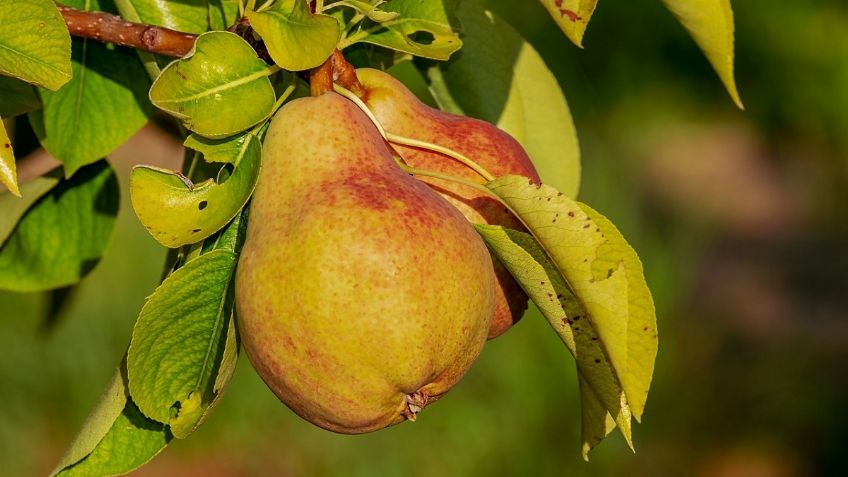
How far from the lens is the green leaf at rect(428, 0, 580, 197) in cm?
98

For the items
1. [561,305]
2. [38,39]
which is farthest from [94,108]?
[561,305]

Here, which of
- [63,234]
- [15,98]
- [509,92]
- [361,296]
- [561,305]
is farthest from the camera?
[63,234]

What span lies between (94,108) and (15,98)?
0.08 meters

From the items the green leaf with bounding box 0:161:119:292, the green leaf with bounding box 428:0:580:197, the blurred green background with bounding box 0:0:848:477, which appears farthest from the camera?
the blurred green background with bounding box 0:0:848:477

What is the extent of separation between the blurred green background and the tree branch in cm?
140

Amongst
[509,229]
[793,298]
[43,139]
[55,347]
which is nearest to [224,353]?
[509,229]

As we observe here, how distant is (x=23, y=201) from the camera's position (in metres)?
1.07

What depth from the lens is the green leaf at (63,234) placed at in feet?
3.59

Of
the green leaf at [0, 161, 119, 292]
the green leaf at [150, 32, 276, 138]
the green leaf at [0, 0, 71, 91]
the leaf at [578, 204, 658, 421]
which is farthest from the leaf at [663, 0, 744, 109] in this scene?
the green leaf at [0, 161, 119, 292]

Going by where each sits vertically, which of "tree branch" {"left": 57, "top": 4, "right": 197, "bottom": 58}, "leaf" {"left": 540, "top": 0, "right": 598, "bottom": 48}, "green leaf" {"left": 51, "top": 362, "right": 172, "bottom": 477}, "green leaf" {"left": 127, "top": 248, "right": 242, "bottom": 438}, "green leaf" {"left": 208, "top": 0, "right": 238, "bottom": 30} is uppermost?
"leaf" {"left": 540, "top": 0, "right": 598, "bottom": 48}

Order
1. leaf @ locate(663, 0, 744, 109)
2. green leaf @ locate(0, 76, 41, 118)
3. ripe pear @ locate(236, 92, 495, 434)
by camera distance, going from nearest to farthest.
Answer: ripe pear @ locate(236, 92, 495, 434) → leaf @ locate(663, 0, 744, 109) → green leaf @ locate(0, 76, 41, 118)

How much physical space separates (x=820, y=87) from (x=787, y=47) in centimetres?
26

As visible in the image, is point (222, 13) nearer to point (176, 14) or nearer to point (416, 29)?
point (176, 14)

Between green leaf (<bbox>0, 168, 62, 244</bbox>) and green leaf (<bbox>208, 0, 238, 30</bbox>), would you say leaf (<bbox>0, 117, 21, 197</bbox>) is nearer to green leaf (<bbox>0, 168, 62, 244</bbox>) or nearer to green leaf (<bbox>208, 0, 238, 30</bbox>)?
green leaf (<bbox>208, 0, 238, 30</bbox>)
